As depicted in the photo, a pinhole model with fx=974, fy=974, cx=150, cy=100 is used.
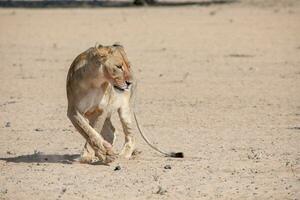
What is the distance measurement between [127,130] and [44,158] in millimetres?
892

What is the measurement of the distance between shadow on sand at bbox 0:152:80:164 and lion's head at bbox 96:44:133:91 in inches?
36.8

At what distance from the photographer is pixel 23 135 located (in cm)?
1116

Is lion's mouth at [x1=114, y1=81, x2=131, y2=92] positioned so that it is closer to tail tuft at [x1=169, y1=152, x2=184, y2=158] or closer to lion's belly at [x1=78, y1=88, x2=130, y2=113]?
lion's belly at [x1=78, y1=88, x2=130, y2=113]

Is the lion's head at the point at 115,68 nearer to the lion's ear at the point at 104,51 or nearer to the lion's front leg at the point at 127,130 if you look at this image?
the lion's ear at the point at 104,51

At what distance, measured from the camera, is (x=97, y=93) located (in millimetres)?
9289

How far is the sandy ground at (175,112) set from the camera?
8398 mm

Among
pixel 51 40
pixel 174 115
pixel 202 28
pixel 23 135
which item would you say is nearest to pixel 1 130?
pixel 23 135

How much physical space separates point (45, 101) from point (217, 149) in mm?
4574

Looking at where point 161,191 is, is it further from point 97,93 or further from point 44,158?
point 44,158

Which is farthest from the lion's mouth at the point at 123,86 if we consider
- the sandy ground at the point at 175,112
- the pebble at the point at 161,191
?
the pebble at the point at 161,191

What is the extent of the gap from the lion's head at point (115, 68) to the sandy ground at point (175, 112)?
78 cm

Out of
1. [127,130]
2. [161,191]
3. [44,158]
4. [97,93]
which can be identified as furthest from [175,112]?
[161,191]

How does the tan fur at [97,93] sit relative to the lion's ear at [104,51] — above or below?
below

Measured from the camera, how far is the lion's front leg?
9.49 metres
